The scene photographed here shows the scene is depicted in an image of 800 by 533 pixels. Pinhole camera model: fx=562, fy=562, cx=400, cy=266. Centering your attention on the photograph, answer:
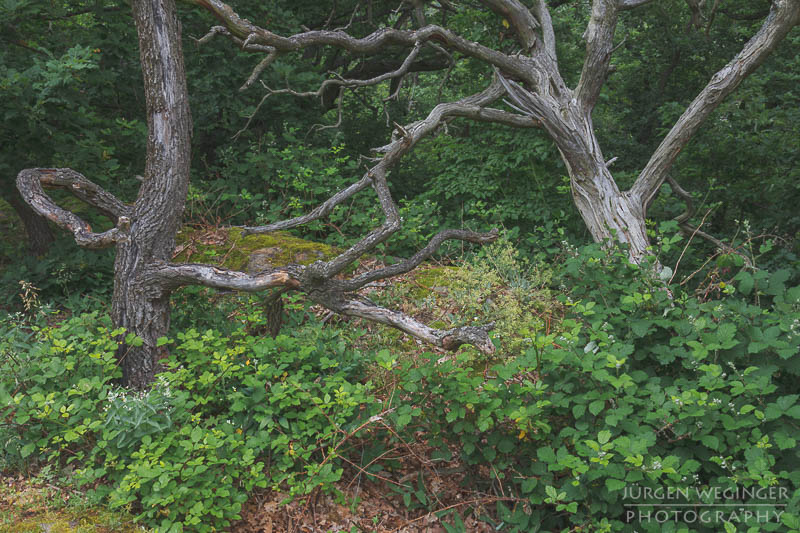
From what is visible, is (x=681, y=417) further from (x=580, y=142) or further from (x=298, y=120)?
(x=298, y=120)

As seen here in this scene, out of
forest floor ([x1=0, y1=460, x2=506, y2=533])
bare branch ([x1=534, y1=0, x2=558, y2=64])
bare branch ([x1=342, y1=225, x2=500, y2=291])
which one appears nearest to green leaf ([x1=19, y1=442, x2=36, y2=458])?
forest floor ([x1=0, y1=460, x2=506, y2=533])

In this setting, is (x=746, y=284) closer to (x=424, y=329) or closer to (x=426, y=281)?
(x=424, y=329)

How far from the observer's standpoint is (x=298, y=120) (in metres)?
9.66

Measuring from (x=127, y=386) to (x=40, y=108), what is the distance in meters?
3.45

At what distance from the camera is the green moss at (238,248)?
6723 millimetres

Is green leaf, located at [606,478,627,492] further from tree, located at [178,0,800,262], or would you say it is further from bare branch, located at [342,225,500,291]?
tree, located at [178,0,800,262]

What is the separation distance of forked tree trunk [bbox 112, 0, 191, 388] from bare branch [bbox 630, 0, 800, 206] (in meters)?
5.32

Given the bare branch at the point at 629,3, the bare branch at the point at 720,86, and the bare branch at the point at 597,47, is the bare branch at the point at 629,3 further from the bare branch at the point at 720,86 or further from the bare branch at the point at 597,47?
the bare branch at the point at 720,86

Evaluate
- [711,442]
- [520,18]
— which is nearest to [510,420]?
[711,442]

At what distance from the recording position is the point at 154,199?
4.77m

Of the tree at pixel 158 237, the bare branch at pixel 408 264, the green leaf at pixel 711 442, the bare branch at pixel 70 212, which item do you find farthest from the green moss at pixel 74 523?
the green leaf at pixel 711 442

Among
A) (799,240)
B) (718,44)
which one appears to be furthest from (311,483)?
(718,44)

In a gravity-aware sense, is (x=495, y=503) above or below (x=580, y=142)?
below

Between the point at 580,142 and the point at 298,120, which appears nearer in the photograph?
the point at 580,142
